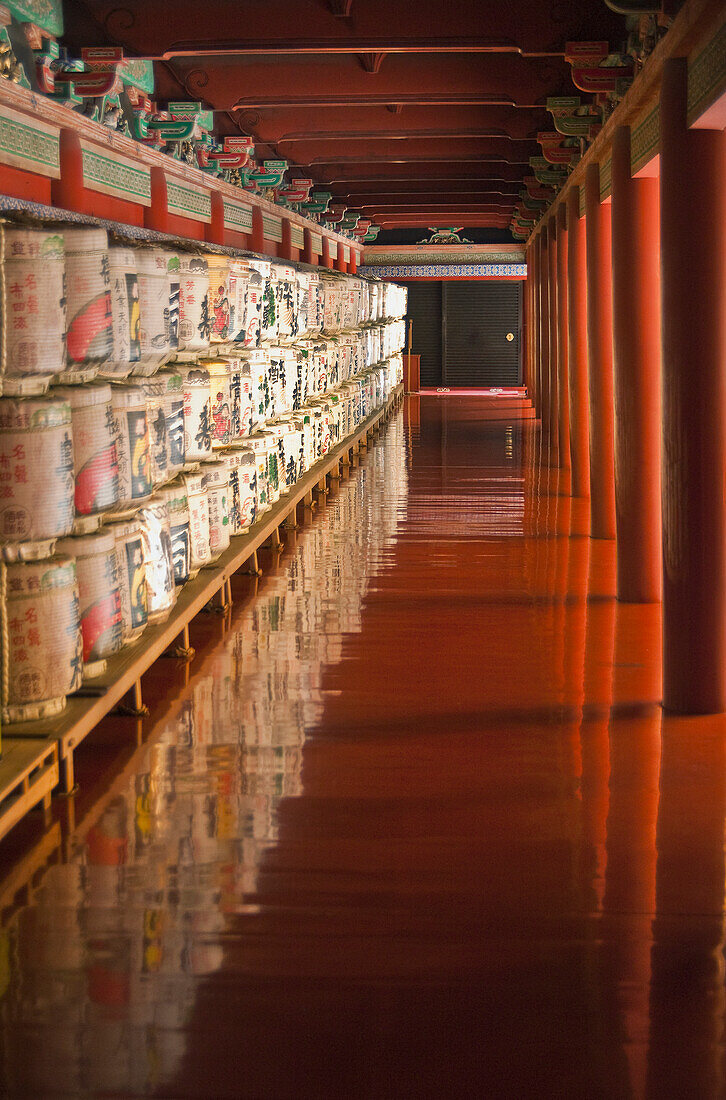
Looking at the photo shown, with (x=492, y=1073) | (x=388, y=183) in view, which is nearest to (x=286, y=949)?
(x=492, y=1073)

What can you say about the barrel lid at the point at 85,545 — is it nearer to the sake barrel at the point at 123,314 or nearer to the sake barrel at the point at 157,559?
the sake barrel at the point at 157,559

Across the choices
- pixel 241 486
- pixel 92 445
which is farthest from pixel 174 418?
pixel 241 486

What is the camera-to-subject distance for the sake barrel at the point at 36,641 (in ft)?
13.4

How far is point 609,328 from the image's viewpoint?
895 cm

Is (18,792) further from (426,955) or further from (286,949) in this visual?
(426,955)

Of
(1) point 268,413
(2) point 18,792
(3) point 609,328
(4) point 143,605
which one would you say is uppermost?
(3) point 609,328

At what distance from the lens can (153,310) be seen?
226 inches

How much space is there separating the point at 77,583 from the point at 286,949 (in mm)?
1815

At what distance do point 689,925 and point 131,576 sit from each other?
262cm

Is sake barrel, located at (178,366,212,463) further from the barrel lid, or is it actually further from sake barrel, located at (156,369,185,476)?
the barrel lid

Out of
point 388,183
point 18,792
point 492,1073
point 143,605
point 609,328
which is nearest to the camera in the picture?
point 492,1073

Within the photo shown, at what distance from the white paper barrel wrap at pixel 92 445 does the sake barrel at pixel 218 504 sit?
185 centimetres

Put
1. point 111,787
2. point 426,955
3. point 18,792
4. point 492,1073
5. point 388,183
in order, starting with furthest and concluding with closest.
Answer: point 388,183 < point 111,787 < point 18,792 < point 426,955 < point 492,1073

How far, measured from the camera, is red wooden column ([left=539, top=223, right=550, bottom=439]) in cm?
1691
